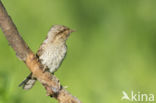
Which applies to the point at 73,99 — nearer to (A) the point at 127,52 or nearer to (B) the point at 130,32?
(A) the point at 127,52

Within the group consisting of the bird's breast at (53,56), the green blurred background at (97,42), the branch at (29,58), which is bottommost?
the branch at (29,58)

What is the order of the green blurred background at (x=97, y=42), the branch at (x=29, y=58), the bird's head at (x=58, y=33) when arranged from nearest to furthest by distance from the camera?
1. the branch at (x=29, y=58)
2. the bird's head at (x=58, y=33)
3. the green blurred background at (x=97, y=42)

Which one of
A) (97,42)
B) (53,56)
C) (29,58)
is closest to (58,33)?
(53,56)

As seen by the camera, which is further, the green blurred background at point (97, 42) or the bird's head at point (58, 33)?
the green blurred background at point (97, 42)

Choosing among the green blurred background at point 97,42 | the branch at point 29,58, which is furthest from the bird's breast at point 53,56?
the green blurred background at point 97,42

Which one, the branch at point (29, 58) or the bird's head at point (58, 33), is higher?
the bird's head at point (58, 33)

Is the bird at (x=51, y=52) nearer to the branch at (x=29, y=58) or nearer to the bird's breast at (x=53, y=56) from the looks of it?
the bird's breast at (x=53, y=56)

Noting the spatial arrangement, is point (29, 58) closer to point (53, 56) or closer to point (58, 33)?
point (58, 33)

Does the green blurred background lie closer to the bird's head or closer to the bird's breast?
the bird's breast

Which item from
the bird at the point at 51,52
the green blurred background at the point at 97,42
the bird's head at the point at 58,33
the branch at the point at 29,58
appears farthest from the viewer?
the green blurred background at the point at 97,42
